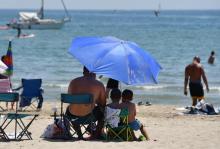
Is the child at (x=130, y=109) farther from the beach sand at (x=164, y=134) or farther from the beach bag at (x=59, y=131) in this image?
the beach bag at (x=59, y=131)

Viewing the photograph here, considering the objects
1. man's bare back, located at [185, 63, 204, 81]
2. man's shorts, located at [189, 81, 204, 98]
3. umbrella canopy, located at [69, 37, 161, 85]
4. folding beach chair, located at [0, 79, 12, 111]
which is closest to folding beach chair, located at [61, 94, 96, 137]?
umbrella canopy, located at [69, 37, 161, 85]

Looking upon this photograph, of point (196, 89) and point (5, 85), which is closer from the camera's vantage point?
point (5, 85)

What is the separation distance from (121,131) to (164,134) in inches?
46.3

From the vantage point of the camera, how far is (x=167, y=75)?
25719 millimetres

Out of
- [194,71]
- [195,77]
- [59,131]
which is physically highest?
[194,71]

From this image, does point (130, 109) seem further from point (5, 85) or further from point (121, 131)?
point (5, 85)

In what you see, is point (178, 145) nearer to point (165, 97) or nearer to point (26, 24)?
point (165, 97)

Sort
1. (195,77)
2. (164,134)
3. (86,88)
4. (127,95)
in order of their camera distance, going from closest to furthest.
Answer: (86,88)
(127,95)
(164,134)
(195,77)

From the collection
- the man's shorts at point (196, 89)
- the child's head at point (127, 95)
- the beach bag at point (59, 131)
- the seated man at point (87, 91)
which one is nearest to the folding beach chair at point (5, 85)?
the man's shorts at point (196, 89)

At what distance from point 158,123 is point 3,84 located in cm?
341

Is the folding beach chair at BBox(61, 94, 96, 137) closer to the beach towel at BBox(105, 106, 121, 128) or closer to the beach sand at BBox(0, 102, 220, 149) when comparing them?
the beach towel at BBox(105, 106, 121, 128)

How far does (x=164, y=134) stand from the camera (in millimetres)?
10789

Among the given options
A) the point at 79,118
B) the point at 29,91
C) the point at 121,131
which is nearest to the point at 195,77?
the point at 29,91

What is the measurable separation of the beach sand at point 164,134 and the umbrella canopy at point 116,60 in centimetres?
90
